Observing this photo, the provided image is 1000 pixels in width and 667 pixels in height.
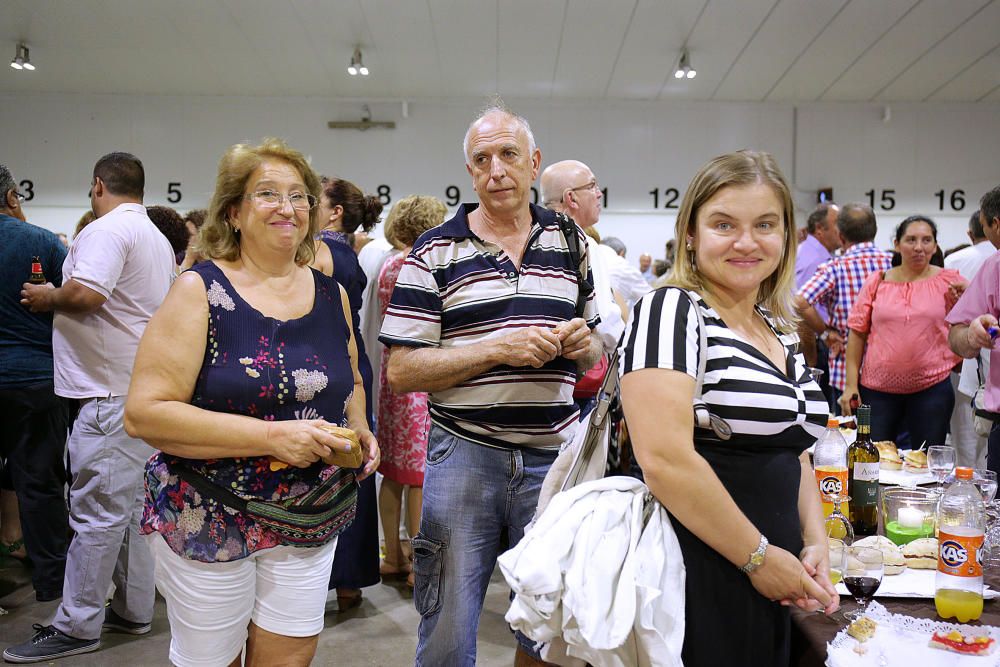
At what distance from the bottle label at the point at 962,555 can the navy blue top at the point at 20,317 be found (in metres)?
3.50

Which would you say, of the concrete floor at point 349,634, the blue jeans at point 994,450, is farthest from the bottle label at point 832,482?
the concrete floor at point 349,634

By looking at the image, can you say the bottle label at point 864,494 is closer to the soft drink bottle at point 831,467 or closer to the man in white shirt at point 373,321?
the soft drink bottle at point 831,467

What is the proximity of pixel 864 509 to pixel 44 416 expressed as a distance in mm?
3337

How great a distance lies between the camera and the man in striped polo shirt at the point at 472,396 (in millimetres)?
1890

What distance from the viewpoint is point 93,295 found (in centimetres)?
297

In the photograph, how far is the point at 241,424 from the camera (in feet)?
5.46

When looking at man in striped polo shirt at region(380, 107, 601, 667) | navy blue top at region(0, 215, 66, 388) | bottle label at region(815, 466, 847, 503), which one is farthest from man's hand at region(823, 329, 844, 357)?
navy blue top at region(0, 215, 66, 388)

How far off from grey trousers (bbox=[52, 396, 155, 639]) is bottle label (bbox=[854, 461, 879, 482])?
2.60m

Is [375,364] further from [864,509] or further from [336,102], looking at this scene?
[336,102]

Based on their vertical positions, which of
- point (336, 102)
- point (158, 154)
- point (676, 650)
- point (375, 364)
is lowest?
point (676, 650)

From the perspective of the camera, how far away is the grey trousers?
2.94m

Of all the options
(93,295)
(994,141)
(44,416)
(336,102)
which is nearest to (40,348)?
(44,416)

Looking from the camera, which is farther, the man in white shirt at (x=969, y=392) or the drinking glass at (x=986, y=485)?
the man in white shirt at (x=969, y=392)

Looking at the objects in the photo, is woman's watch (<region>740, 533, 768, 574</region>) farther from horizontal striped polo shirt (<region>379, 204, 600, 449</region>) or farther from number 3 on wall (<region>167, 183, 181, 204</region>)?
number 3 on wall (<region>167, 183, 181, 204</region>)
